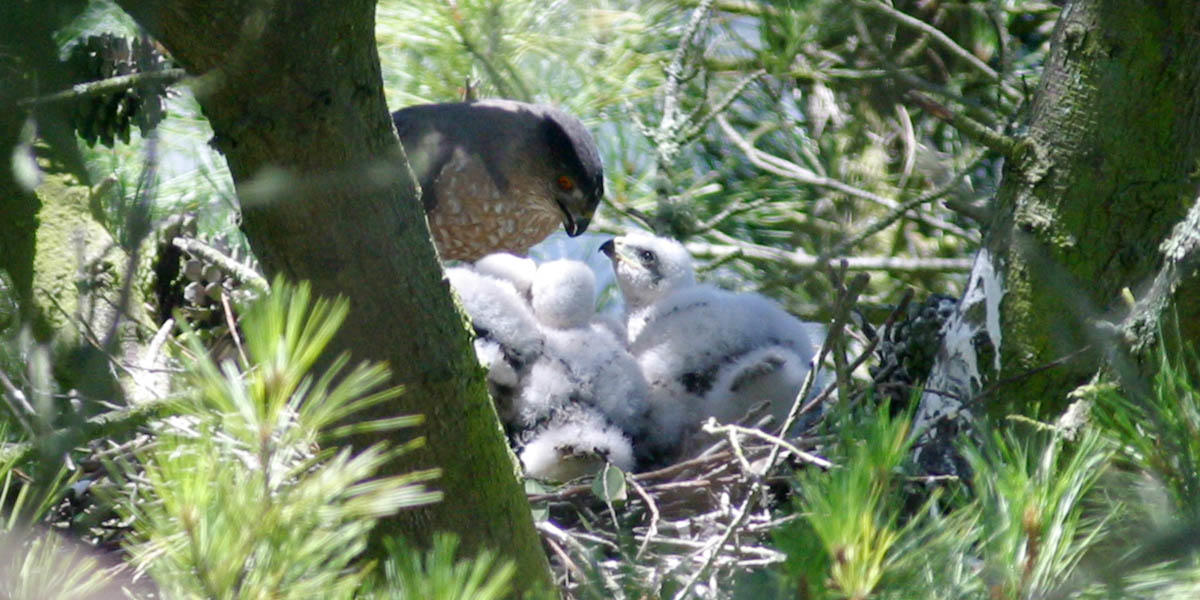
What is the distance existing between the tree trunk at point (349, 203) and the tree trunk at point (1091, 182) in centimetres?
80

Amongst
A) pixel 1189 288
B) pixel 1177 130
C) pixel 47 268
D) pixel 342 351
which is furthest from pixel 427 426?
pixel 47 268

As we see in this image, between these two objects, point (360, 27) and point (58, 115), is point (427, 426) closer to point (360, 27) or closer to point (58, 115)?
point (360, 27)

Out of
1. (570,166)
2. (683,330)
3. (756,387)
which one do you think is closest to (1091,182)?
(756,387)

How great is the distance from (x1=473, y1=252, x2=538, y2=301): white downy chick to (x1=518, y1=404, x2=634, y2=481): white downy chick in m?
0.40

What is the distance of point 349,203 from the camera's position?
1479 mm

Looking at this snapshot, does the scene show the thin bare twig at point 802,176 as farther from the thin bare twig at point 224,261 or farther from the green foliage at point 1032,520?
the green foliage at point 1032,520

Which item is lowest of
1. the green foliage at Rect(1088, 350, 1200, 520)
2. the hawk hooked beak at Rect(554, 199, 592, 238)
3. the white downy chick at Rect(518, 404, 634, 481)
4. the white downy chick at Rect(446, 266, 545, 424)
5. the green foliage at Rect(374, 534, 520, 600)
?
the white downy chick at Rect(518, 404, 634, 481)

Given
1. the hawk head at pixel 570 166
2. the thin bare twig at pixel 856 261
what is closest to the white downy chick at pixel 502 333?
the thin bare twig at pixel 856 261

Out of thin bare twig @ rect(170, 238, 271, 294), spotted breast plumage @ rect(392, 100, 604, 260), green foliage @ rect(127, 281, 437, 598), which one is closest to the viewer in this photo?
green foliage @ rect(127, 281, 437, 598)

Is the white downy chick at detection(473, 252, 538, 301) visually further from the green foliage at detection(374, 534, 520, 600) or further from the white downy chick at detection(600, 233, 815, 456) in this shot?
the green foliage at detection(374, 534, 520, 600)

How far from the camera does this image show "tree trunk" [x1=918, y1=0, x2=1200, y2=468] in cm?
192

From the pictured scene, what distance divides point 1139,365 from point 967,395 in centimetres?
56

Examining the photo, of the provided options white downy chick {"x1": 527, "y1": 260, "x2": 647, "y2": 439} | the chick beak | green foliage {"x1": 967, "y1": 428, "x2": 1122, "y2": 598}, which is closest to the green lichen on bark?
green foliage {"x1": 967, "y1": 428, "x2": 1122, "y2": 598}

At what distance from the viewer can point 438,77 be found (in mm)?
3742
